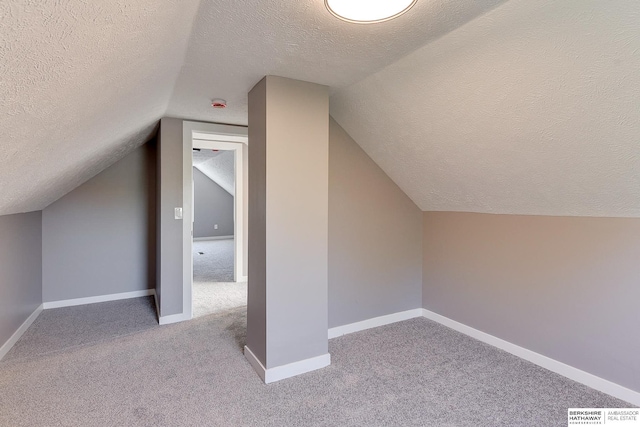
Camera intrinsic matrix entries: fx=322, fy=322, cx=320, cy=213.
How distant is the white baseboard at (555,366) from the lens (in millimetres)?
1882

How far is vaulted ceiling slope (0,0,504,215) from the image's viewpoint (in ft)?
2.79

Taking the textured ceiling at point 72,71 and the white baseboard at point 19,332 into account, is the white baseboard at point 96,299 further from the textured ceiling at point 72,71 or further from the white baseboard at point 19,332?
the textured ceiling at point 72,71

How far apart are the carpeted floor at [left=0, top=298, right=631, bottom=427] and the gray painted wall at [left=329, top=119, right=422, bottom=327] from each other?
0.34 m

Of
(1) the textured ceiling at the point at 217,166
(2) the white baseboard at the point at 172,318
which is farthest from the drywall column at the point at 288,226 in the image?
(1) the textured ceiling at the point at 217,166

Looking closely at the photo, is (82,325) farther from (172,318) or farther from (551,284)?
(551,284)

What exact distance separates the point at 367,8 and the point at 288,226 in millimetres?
1320

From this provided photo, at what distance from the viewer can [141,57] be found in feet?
4.48

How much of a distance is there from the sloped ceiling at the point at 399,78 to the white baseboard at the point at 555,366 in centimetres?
103

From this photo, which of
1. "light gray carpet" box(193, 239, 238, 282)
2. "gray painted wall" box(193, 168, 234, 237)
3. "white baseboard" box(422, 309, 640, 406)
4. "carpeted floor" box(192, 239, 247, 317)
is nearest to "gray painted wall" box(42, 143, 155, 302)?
"carpeted floor" box(192, 239, 247, 317)

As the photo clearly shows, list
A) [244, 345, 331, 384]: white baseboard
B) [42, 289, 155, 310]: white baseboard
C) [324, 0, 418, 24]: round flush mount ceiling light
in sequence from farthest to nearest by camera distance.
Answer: [42, 289, 155, 310]: white baseboard
[244, 345, 331, 384]: white baseboard
[324, 0, 418, 24]: round flush mount ceiling light

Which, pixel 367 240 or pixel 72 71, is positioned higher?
pixel 72 71

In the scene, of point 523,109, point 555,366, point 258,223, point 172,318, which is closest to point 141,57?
point 258,223

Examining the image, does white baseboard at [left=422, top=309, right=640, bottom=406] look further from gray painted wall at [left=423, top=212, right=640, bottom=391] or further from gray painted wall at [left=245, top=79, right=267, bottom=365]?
gray painted wall at [left=245, top=79, right=267, bottom=365]

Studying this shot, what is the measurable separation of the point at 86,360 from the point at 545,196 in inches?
133
